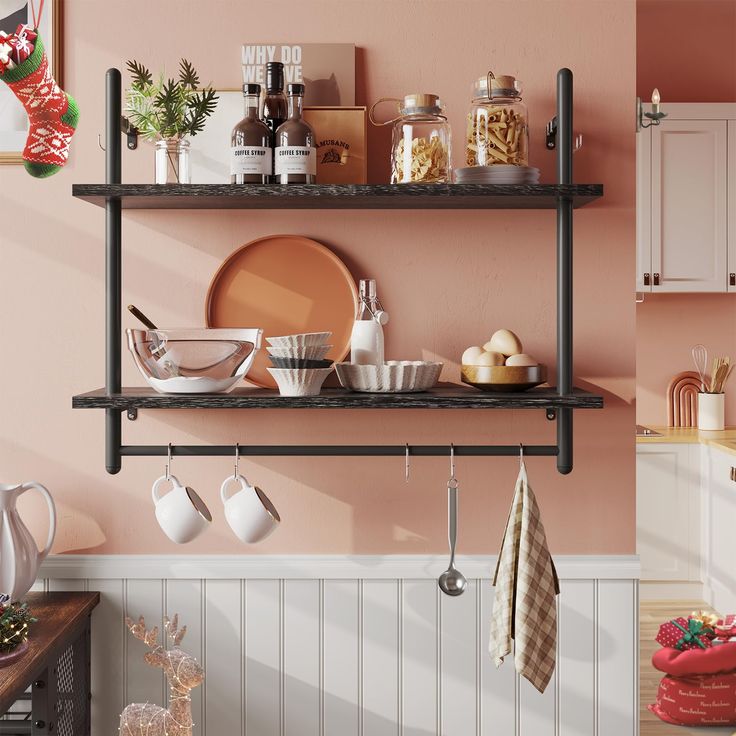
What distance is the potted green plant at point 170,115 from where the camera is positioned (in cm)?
152

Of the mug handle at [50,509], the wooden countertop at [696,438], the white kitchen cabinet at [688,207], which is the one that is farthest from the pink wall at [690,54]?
the mug handle at [50,509]

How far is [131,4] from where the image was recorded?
1681 millimetres

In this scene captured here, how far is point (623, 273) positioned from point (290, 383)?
0.73 meters

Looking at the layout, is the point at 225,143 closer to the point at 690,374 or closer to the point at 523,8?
the point at 523,8

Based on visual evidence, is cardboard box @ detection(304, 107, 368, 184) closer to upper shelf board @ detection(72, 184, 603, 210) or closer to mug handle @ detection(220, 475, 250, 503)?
upper shelf board @ detection(72, 184, 603, 210)

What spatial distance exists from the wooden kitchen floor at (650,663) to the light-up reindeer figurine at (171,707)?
166 centimetres

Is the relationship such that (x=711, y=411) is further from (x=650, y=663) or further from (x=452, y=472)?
(x=452, y=472)

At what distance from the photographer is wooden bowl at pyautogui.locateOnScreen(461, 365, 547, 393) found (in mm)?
1478

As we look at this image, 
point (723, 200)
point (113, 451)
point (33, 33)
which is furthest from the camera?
point (723, 200)

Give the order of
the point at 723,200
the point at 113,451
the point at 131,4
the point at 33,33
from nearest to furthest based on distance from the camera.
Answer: the point at 33,33 < the point at 113,451 < the point at 131,4 < the point at 723,200

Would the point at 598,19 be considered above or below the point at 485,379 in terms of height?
above

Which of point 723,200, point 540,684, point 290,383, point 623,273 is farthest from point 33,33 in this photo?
point 723,200

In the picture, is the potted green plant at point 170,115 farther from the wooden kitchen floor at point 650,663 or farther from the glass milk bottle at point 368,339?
the wooden kitchen floor at point 650,663

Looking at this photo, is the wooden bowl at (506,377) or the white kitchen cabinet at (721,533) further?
the white kitchen cabinet at (721,533)
